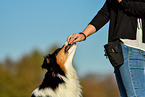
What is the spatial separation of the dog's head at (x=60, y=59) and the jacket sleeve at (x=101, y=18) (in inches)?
31.8

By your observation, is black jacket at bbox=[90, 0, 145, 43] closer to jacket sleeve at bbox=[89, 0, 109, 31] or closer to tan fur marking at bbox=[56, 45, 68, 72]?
jacket sleeve at bbox=[89, 0, 109, 31]

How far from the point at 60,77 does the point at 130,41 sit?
167 cm

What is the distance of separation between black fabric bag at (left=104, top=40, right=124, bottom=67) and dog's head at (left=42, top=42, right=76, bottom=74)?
1297 mm

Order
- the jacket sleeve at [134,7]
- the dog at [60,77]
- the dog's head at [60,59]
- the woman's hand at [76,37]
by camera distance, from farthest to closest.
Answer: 1. the dog's head at [60,59]
2. the dog at [60,77]
3. the woman's hand at [76,37]
4. the jacket sleeve at [134,7]

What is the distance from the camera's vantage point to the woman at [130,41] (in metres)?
2.60

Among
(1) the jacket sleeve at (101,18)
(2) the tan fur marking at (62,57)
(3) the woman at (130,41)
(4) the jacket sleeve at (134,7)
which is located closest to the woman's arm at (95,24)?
(1) the jacket sleeve at (101,18)

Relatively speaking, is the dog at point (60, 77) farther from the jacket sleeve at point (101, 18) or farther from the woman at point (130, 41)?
the woman at point (130, 41)

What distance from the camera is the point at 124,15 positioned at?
278 centimetres

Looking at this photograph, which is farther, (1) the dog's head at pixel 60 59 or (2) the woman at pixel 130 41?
(1) the dog's head at pixel 60 59

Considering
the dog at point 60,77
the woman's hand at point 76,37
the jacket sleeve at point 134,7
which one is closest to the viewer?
the jacket sleeve at point 134,7

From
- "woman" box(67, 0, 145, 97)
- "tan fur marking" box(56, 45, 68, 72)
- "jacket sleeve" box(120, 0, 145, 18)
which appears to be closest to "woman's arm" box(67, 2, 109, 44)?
"woman" box(67, 0, 145, 97)

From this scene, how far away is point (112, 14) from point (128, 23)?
0.31 metres

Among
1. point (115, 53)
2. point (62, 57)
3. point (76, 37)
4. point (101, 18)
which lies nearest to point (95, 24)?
point (101, 18)

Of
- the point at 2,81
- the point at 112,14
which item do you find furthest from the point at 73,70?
the point at 2,81
